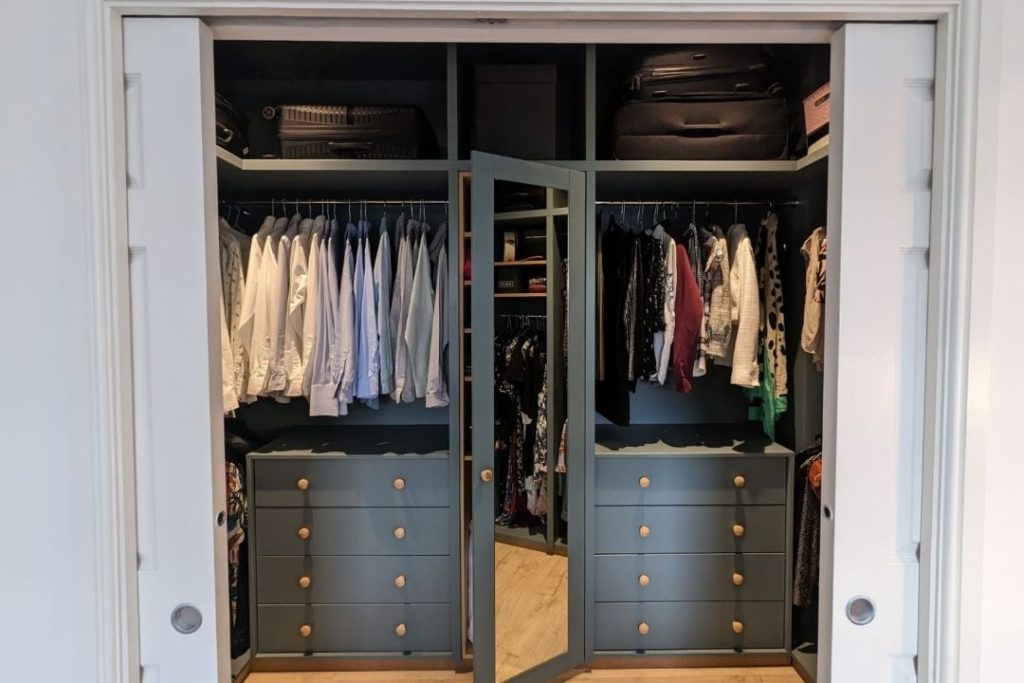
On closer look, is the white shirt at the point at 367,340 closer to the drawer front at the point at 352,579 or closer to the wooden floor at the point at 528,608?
the drawer front at the point at 352,579

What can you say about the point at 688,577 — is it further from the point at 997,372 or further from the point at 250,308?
the point at 250,308

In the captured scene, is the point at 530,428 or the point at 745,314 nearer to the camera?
the point at 530,428

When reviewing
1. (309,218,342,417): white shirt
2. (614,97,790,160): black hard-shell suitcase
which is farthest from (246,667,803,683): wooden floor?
(614,97,790,160): black hard-shell suitcase

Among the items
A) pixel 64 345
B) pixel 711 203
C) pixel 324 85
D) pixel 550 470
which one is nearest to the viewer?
pixel 64 345

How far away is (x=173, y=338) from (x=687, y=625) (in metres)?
2.07

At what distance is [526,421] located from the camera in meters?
1.78

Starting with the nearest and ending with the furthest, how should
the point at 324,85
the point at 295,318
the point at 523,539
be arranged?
the point at 523,539 → the point at 295,318 → the point at 324,85

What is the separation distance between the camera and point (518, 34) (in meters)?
0.95

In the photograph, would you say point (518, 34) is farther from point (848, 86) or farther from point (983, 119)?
point (983, 119)

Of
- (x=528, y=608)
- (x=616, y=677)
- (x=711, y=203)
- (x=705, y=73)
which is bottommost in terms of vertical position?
(x=616, y=677)

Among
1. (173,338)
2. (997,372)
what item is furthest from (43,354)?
(997,372)

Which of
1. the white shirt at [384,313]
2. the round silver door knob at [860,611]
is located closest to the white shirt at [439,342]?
the white shirt at [384,313]

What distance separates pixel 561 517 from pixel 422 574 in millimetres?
599

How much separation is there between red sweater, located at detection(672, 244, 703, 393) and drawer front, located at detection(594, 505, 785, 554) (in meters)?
0.50
